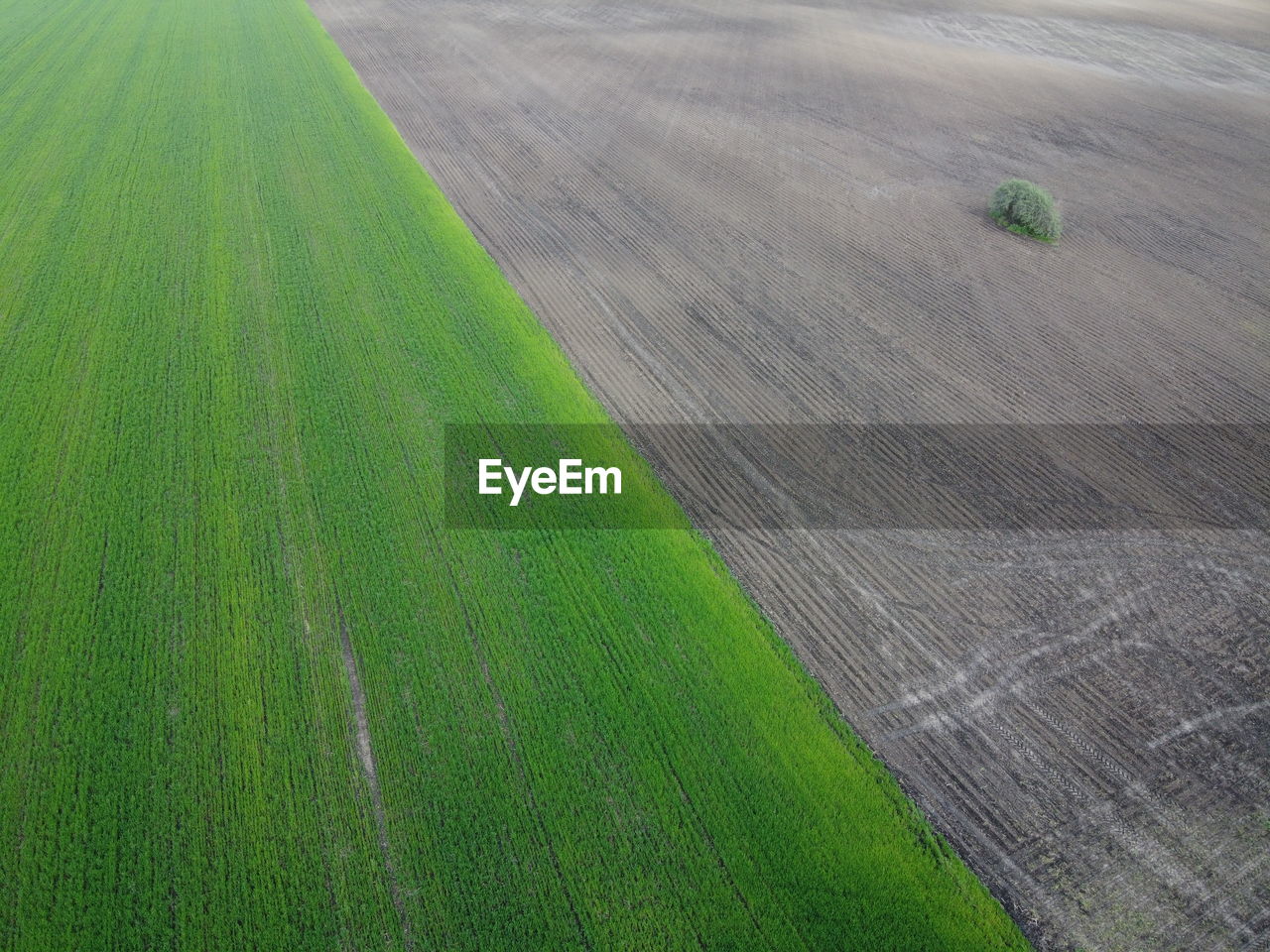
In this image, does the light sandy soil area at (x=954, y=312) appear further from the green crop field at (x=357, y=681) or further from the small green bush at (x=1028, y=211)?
the green crop field at (x=357, y=681)

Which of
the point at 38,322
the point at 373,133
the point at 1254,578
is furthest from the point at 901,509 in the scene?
the point at 373,133

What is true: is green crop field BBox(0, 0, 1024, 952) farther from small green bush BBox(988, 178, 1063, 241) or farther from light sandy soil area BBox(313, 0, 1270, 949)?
small green bush BBox(988, 178, 1063, 241)

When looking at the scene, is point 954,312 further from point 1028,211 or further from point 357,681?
point 357,681

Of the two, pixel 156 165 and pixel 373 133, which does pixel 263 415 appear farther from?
pixel 373 133

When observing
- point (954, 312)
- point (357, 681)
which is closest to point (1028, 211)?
point (954, 312)

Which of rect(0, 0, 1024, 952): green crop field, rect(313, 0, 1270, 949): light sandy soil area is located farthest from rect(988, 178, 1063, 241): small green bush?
rect(0, 0, 1024, 952): green crop field
